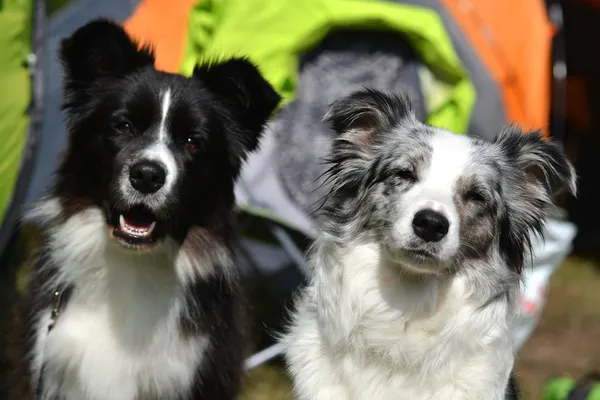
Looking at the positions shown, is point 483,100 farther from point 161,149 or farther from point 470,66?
point 161,149

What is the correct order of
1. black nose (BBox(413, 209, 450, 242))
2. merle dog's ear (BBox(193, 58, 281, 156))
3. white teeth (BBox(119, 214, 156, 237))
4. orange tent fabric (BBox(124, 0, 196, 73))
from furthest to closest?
1. orange tent fabric (BBox(124, 0, 196, 73))
2. merle dog's ear (BBox(193, 58, 281, 156))
3. white teeth (BBox(119, 214, 156, 237))
4. black nose (BBox(413, 209, 450, 242))

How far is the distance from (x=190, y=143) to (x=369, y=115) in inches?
35.1

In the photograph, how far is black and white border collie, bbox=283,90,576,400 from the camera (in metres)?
3.34

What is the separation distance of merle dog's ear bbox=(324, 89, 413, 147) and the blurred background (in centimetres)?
143

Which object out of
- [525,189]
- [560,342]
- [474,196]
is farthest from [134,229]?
[560,342]

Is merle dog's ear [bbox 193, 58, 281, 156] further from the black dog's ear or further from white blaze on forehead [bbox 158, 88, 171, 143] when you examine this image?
white blaze on forehead [bbox 158, 88, 171, 143]

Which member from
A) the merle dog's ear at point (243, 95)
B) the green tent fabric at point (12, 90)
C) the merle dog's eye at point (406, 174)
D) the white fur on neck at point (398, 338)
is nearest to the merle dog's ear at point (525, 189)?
the white fur on neck at point (398, 338)

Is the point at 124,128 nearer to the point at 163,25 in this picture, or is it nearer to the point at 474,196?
the point at 474,196

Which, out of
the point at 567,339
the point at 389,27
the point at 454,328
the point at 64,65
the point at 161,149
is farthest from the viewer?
the point at 567,339

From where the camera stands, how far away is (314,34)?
5.50 m

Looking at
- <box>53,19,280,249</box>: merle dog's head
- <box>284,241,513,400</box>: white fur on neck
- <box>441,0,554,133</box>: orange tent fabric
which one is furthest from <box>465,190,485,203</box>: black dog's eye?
<box>441,0,554,133</box>: orange tent fabric

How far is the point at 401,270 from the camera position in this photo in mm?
3436

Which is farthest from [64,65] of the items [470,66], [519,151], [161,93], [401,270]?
[470,66]

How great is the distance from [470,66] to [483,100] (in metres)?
0.28
